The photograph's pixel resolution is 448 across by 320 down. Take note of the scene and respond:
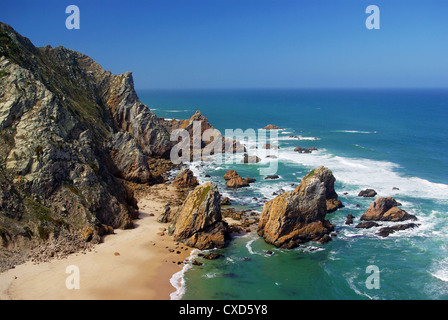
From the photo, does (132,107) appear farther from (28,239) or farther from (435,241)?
(435,241)

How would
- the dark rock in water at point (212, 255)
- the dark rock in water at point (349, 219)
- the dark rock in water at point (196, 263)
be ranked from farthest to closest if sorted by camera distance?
the dark rock in water at point (349, 219) → the dark rock in water at point (212, 255) → the dark rock in water at point (196, 263)

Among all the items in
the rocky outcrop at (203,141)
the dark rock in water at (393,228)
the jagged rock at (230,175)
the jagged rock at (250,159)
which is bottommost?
the dark rock in water at (393,228)

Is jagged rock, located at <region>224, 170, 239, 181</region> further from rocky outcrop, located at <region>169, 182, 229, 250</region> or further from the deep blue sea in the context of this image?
rocky outcrop, located at <region>169, 182, 229, 250</region>

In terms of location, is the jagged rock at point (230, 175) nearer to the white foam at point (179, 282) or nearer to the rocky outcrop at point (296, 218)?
the rocky outcrop at point (296, 218)

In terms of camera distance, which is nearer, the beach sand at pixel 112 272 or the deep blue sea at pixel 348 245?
the beach sand at pixel 112 272

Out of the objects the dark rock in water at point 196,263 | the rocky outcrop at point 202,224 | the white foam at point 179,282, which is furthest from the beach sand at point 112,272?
the rocky outcrop at point 202,224

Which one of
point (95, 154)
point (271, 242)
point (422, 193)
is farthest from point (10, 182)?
point (422, 193)

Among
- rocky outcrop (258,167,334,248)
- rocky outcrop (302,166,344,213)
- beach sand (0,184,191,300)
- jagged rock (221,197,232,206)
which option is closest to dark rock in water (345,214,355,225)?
rocky outcrop (302,166,344,213)

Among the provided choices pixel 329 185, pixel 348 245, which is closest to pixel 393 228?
pixel 348 245
